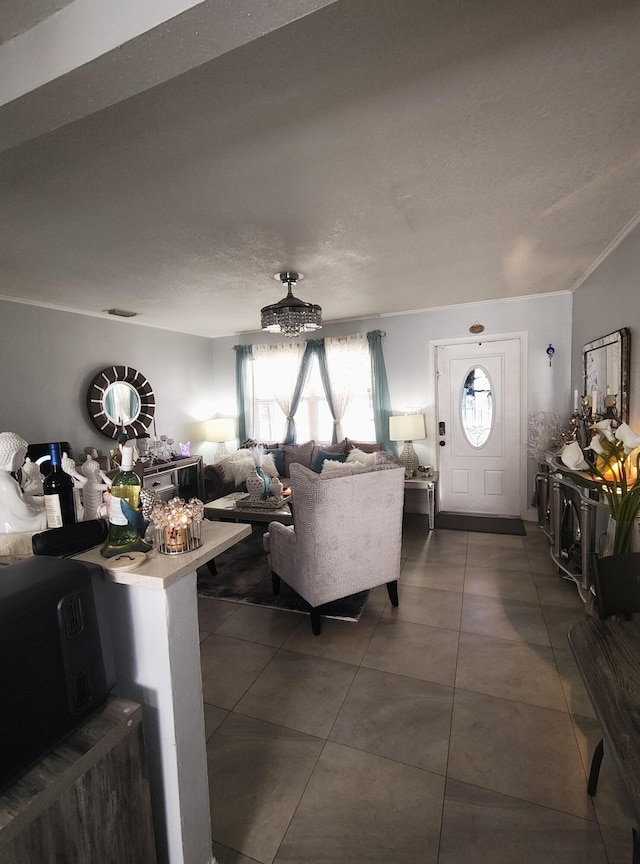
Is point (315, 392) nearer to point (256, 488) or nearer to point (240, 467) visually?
point (240, 467)

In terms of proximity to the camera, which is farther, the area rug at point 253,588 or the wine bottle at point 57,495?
the area rug at point 253,588

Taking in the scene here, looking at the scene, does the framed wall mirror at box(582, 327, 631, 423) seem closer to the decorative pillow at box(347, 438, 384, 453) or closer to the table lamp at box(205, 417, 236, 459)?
the decorative pillow at box(347, 438, 384, 453)

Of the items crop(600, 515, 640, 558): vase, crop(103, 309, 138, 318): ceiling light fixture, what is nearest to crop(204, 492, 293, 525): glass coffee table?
crop(600, 515, 640, 558): vase

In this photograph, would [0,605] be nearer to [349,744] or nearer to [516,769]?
[349,744]

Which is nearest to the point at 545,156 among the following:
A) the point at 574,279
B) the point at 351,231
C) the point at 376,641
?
the point at 351,231

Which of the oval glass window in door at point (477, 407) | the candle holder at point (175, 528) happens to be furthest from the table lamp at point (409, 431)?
the candle holder at point (175, 528)

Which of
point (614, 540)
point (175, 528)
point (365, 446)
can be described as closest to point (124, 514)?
point (175, 528)

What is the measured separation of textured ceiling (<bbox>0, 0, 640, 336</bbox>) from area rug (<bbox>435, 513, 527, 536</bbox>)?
2.57m

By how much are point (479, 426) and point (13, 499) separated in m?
4.45

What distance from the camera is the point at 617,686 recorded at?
991mm

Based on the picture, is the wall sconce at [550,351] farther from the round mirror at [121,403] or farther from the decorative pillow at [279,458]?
the round mirror at [121,403]

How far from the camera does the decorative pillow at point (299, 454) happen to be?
5.11m

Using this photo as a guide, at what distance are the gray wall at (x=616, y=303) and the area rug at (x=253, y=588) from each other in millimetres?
2201

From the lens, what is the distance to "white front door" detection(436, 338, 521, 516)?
443 centimetres
